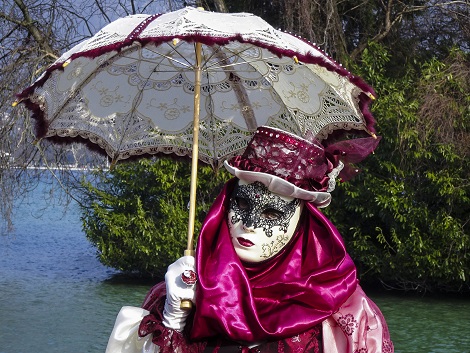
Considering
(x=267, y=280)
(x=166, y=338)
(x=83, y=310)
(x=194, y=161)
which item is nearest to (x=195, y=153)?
(x=194, y=161)

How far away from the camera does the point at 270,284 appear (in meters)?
2.51

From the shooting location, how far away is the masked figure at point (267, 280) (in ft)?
8.00

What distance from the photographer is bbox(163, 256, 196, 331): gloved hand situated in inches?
96.2

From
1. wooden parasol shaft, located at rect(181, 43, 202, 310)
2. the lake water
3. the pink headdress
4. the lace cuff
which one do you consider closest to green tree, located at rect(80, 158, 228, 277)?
the lake water

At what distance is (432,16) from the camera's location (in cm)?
884

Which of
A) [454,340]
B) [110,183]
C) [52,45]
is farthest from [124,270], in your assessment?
[454,340]

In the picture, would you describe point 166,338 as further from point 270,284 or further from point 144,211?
point 144,211

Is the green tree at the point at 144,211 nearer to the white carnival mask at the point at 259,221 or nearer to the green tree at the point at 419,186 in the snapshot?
the green tree at the point at 419,186

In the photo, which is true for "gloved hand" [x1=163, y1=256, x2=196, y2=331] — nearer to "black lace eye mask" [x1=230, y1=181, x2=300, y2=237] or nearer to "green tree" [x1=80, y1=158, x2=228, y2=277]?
"black lace eye mask" [x1=230, y1=181, x2=300, y2=237]

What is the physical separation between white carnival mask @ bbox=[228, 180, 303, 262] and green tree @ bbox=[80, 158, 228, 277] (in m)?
5.03

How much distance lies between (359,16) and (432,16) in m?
0.79

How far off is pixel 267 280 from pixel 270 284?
3 centimetres

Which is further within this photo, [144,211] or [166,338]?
Result: [144,211]

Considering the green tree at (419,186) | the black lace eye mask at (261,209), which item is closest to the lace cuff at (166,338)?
the black lace eye mask at (261,209)
